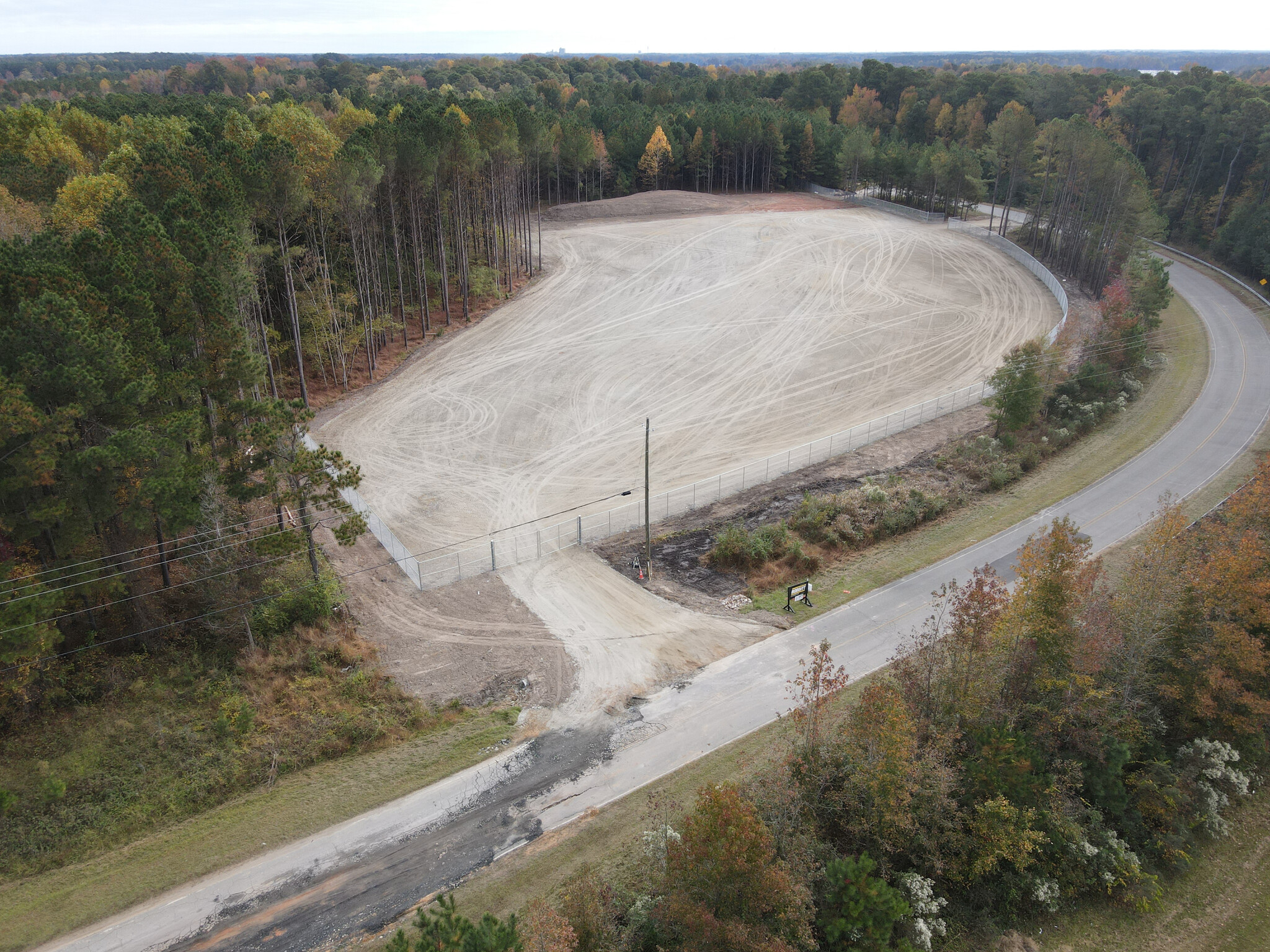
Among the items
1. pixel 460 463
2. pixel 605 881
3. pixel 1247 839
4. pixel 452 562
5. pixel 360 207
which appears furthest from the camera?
pixel 360 207

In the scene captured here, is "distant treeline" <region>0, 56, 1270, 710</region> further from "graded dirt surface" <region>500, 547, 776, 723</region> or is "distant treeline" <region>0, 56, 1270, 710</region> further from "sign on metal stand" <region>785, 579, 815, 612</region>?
"sign on metal stand" <region>785, 579, 815, 612</region>

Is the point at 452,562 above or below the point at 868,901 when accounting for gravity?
below

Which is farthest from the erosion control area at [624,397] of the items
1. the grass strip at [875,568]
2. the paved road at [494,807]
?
the grass strip at [875,568]

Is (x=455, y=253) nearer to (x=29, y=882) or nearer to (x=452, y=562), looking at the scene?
(x=452, y=562)

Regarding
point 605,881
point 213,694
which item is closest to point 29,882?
point 213,694

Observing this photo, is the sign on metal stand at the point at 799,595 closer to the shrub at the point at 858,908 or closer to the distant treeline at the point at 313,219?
the shrub at the point at 858,908

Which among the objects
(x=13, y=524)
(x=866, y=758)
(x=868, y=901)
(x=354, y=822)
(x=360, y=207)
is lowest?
(x=354, y=822)
